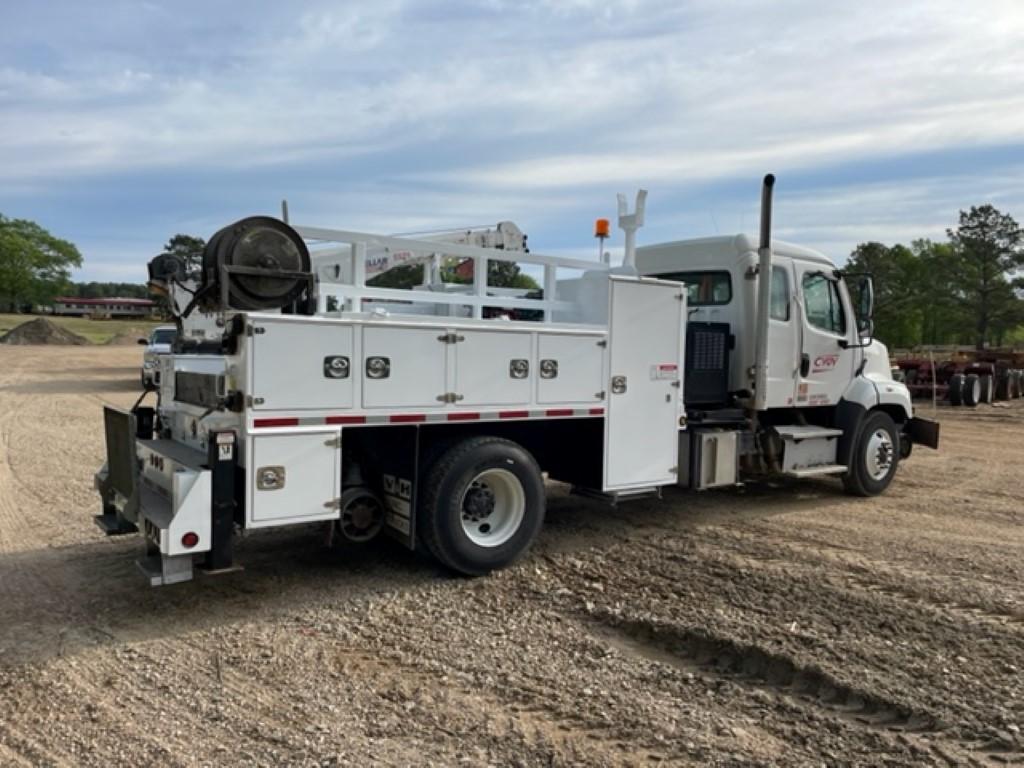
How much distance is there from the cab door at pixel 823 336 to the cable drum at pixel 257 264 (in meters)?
5.31

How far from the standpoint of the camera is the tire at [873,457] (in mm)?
9008

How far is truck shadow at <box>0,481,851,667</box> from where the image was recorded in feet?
16.1

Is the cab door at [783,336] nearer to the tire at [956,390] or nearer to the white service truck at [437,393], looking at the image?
the white service truck at [437,393]

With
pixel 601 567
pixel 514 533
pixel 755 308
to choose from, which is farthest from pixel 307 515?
pixel 755 308

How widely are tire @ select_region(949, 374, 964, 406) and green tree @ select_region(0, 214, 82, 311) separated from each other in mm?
→ 87346

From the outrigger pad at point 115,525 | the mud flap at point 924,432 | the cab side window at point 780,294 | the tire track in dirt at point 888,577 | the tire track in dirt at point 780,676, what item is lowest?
the tire track in dirt at point 780,676

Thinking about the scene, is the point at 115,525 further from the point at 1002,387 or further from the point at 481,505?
the point at 1002,387

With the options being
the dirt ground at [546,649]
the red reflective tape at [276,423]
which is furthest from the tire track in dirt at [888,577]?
the red reflective tape at [276,423]

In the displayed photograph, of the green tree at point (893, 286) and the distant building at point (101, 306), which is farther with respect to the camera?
the distant building at point (101, 306)

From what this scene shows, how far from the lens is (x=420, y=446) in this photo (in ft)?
19.2

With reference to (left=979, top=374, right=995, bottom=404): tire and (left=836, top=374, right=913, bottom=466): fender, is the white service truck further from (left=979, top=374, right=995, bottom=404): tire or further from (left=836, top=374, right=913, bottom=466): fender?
(left=979, top=374, right=995, bottom=404): tire

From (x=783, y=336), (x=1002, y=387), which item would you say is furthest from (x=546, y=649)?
(x=1002, y=387)

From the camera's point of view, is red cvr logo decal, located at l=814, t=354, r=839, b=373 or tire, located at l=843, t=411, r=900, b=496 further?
tire, located at l=843, t=411, r=900, b=496

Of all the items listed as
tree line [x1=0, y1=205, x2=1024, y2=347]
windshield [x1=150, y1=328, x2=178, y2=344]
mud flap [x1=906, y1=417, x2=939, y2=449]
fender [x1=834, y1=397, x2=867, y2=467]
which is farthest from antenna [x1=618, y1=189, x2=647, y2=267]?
tree line [x1=0, y1=205, x2=1024, y2=347]
